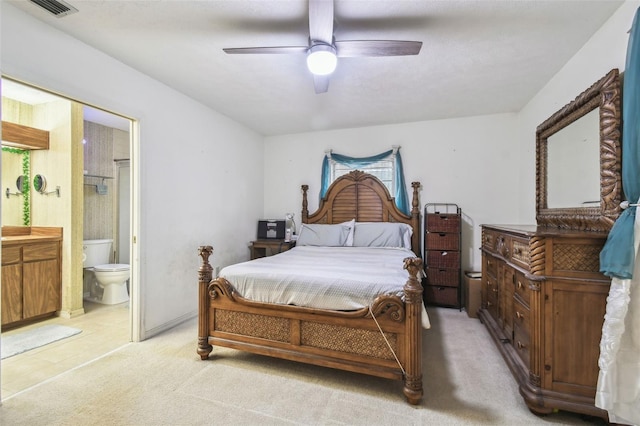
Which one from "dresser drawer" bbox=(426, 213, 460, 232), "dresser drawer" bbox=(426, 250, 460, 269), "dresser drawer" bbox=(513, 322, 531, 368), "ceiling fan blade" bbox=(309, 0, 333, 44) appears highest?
"ceiling fan blade" bbox=(309, 0, 333, 44)

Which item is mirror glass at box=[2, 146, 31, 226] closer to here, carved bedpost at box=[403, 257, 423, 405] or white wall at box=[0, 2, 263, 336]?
white wall at box=[0, 2, 263, 336]

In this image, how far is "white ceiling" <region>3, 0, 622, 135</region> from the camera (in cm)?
183

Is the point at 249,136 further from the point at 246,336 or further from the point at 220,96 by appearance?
the point at 246,336

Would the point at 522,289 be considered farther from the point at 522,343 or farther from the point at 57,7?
the point at 57,7

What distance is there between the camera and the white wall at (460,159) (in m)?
3.77

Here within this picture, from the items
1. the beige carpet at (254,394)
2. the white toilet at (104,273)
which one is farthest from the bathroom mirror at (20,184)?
the beige carpet at (254,394)

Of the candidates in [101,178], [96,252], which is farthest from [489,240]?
[101,178]

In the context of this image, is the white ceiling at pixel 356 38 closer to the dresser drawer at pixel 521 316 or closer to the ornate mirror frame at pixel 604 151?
the ornate mirror frame at pixel 604 151

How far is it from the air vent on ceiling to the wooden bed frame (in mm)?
1819

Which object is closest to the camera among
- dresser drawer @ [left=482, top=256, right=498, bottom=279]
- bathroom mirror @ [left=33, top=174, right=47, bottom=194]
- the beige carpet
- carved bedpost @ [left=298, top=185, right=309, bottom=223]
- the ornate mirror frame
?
the beige carpet

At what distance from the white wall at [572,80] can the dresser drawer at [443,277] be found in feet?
3.54

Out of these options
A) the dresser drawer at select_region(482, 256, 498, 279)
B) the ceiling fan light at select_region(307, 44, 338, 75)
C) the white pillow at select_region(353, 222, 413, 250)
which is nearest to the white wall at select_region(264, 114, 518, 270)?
the white pillow at select_region(353, 222, 413, 250)

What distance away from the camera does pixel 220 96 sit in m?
3.22

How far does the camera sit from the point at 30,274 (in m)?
3.09
